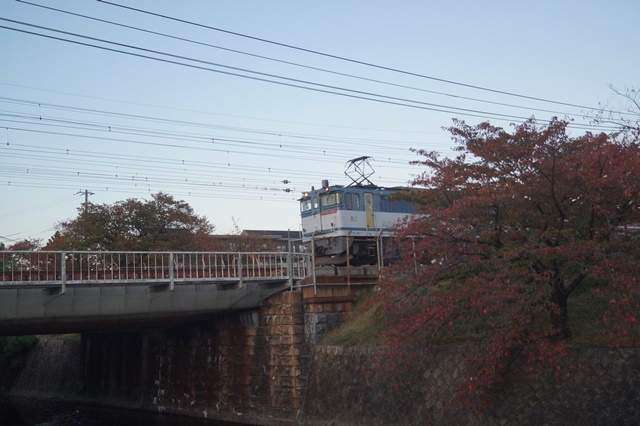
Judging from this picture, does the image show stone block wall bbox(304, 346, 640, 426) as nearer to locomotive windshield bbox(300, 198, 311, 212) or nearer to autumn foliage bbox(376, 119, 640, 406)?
autumn foliage bbox(376, 119, 640, 406)

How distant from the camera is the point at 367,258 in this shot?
26.6 m

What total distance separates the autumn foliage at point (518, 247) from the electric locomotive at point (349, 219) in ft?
31.1

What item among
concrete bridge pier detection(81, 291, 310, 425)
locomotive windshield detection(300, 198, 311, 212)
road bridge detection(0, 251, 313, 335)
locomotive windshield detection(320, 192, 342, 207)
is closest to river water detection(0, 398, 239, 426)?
concrete bridge pier detection(81, 291, 310, 425)

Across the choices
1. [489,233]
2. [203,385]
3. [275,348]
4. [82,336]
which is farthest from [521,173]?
[82,336]

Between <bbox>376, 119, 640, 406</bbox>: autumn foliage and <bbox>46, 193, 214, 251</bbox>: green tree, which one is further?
<bbox>46, 193, 214, 251</bbox>: green tree

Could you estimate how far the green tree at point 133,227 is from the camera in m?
36.9

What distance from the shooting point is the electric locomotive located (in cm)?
2611

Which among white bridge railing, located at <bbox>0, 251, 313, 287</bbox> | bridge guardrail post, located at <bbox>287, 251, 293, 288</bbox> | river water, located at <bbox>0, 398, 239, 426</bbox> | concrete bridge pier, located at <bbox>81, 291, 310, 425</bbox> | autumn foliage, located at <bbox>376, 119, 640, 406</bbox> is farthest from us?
river water, located at <bbox>0, 398, 239, 426</bbox>

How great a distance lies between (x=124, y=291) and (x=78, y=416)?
1101 cm

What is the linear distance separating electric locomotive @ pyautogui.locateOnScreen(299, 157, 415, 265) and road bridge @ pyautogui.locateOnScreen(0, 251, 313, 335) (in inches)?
111

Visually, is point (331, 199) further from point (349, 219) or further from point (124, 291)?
point (124, 291)

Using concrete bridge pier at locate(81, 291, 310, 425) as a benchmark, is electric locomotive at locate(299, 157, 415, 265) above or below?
above

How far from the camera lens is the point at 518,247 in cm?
1416

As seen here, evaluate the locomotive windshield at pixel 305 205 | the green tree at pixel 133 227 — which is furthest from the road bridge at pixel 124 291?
the green tree at pixel 133 227
